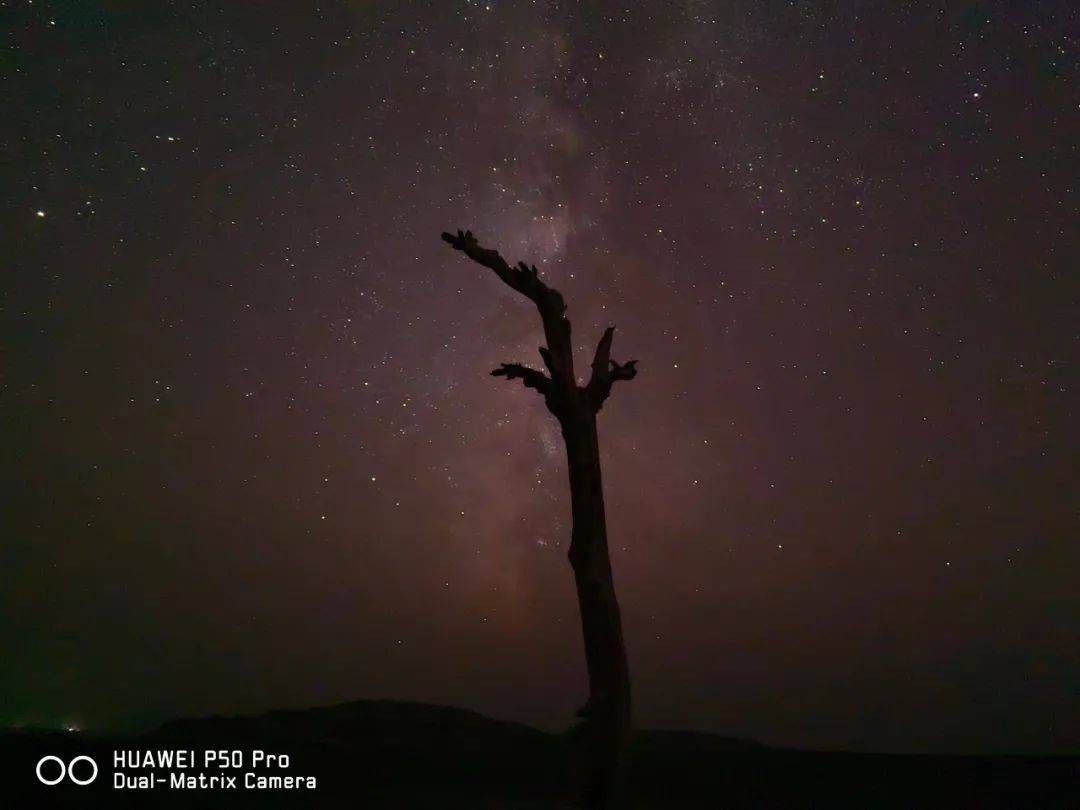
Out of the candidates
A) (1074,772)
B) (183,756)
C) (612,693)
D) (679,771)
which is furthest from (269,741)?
(1074,772)

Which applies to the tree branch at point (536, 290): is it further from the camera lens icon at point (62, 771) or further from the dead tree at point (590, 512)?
the camera lens icon at point (62, 771)

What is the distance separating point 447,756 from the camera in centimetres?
1939

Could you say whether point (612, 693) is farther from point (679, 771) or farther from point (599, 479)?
point (679, 771)

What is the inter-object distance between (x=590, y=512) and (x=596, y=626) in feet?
4.15

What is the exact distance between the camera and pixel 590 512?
337 inches

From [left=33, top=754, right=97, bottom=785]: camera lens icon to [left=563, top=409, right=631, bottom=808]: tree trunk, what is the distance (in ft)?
25.8

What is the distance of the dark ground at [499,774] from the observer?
11.5 meters

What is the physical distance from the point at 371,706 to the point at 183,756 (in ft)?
57.4

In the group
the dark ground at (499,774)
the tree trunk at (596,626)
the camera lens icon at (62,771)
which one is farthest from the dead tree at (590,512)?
the camera lens icon at (62,771)

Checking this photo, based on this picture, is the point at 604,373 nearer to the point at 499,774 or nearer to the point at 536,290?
the point at 536,290

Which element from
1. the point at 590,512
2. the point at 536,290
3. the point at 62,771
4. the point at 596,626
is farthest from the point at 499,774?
the point at 536,290

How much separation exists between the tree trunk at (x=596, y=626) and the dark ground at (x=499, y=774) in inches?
18.3

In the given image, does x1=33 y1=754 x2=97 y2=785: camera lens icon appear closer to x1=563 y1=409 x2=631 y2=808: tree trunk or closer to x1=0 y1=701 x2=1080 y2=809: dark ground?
x1=0 y1=701 x2=1080 y2=809: dark ground

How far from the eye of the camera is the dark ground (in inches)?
452
